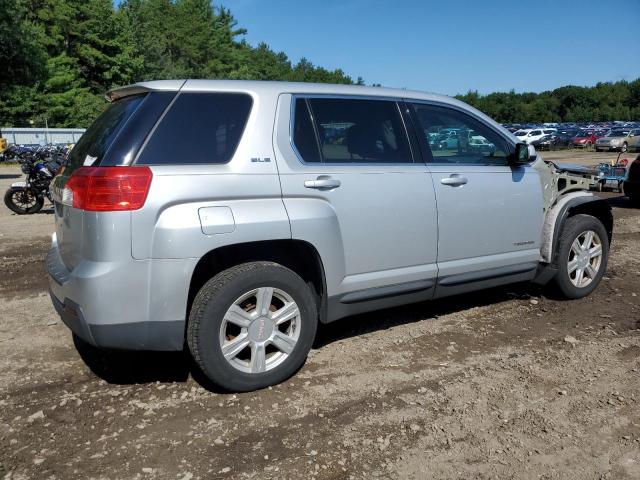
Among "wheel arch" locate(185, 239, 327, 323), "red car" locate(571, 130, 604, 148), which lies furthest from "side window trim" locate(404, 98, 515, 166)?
"red car" locate(571, 130, 604, 148)

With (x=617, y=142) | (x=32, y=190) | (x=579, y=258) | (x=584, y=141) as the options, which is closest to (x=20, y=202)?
(x=32, y=190)

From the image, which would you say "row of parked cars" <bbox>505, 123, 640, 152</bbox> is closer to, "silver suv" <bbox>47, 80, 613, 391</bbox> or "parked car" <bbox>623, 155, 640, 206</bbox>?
"parked car" <bbox>623, 155, 640, 206</bbox>

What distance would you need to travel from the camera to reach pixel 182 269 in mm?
3178

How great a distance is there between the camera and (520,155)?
4637 millimetres

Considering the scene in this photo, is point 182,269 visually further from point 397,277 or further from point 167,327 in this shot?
point 397,277

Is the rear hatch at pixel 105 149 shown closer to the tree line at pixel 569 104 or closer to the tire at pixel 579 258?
the tire at pixel 579 258

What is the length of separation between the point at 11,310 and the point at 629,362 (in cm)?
520

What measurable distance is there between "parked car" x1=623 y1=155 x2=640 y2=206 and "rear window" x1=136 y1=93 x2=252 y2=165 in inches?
430

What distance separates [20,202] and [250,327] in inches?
396

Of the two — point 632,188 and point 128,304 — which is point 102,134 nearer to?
point 128,304

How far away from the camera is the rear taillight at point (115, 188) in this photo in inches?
120

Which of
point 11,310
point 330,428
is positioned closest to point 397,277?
point 330,428

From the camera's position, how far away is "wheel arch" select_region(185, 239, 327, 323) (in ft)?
11.4

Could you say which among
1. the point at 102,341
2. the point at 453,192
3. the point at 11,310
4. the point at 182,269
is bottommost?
the point at 11,310
